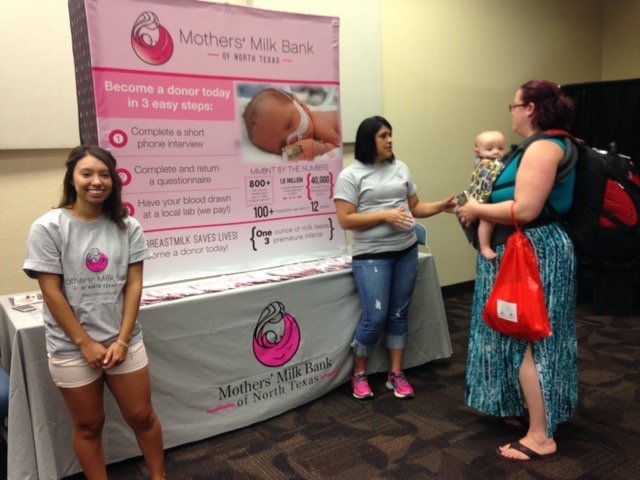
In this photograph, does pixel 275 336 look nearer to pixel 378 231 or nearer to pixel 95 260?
pixel 378 231

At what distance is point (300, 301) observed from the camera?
268 centimetres

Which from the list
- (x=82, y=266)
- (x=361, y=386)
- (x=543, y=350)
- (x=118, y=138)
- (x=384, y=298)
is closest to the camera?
(x=82, y=266)

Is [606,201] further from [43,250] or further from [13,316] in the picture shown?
[13,316]

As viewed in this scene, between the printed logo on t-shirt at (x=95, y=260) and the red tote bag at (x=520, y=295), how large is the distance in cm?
140

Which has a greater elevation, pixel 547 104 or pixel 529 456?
pixel 547 104

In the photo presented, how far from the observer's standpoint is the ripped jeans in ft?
8.86

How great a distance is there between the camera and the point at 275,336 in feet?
8.58

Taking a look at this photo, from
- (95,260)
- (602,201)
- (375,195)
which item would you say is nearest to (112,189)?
(95,260)

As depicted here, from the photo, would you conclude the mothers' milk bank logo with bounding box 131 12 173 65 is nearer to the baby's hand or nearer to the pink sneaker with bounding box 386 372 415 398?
the baby's hand

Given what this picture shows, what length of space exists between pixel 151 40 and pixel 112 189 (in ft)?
2.99

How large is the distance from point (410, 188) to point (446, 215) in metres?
2.00

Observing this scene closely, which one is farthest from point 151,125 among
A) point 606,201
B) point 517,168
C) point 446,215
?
point 446,215

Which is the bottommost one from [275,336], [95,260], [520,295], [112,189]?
[275,336]

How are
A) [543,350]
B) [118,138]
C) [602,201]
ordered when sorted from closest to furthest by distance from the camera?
[602,201] → [543,350] → [118,138]
